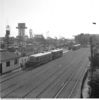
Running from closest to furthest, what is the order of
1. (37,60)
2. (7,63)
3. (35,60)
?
(7,63) → (35,60) → (37,60)

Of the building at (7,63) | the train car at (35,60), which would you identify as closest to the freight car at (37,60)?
the train car at (35,60)

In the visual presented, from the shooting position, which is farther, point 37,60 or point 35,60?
point 37,60

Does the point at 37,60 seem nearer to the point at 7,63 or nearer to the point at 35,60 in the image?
the point at 35,60

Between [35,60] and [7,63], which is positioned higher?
[7,63]

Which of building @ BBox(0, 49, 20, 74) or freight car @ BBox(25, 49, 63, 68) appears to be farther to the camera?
freight car @ BBox(25, 49, 63, 68)

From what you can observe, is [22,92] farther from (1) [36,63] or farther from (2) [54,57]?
(2) [54,57]

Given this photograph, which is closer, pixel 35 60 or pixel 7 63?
pixel 7 63

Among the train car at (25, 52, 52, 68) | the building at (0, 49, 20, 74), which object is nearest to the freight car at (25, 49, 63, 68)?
the train car at (25, 52, 52, 68)

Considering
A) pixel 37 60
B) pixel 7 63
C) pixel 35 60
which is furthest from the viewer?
pixel 37 60

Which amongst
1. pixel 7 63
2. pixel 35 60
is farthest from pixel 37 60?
pixel 7 63

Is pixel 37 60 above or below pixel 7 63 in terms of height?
below

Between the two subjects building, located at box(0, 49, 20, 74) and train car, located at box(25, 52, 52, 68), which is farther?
train car, located at box(25, 52, 52, 68)

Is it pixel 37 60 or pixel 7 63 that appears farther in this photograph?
pixel 37 60

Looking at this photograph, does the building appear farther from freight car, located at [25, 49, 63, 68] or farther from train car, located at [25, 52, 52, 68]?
freight car, located at [25, 49, 63, 68]
